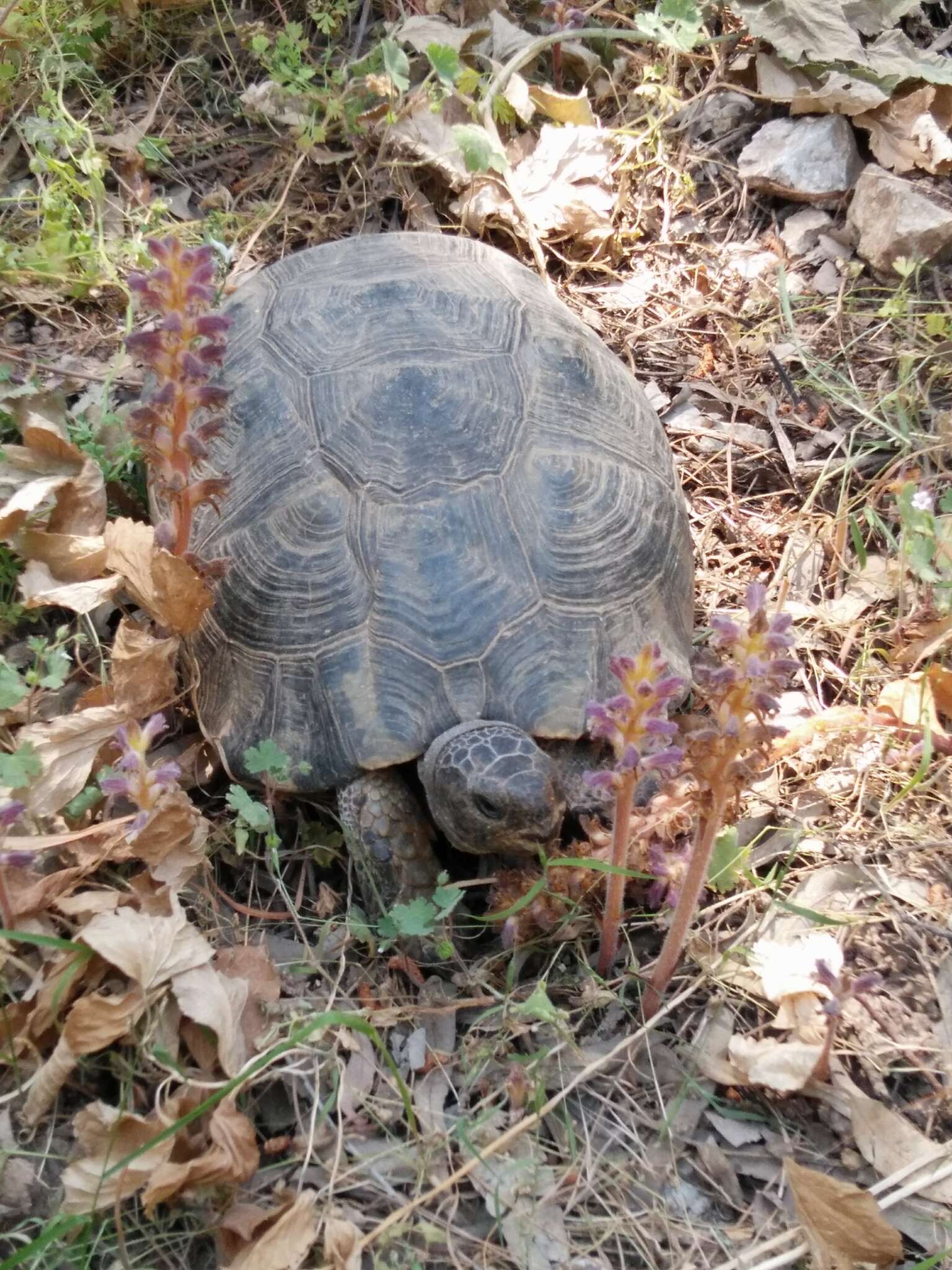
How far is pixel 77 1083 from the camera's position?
205 cm

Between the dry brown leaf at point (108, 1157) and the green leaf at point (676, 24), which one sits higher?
the green leaf at point (676, 24)

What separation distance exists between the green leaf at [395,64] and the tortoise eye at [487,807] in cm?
275

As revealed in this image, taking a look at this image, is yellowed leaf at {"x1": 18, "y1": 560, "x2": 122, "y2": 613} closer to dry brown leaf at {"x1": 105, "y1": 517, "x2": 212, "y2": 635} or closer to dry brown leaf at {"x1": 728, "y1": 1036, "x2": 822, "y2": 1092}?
dry brown leaf at {"x1": 105, "y1": 517, "x2": 212, "y2": 635}

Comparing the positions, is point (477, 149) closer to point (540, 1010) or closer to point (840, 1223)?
point (540, 1010)

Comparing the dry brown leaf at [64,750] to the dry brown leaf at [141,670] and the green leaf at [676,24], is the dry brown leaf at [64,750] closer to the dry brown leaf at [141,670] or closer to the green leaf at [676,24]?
the dry brown leaf at [141,670]

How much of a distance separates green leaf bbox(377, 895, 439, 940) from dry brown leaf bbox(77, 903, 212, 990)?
402 mm

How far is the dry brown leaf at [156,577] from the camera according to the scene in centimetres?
249

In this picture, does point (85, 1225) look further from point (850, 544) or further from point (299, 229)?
point (299, 229)

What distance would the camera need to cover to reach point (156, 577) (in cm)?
250

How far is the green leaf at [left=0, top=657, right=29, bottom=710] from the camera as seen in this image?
2.32 m

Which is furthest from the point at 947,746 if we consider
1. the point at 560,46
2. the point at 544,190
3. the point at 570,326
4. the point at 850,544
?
the point at 560,46

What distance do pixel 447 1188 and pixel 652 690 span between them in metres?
1.05

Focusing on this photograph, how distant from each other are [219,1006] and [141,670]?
0.88 meters

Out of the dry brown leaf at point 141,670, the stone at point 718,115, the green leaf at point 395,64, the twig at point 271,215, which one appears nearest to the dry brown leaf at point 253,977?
the dry brown leaf at point 141,670
